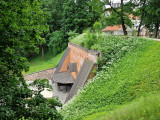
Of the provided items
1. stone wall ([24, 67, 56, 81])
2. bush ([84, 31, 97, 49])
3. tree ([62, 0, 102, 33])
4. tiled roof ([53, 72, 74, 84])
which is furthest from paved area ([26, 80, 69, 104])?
tree ([62, 0, 102, 33])

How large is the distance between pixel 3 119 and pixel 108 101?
524cm

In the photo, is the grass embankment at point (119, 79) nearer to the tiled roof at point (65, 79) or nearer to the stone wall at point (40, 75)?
the tiled roof at point (65, 79)

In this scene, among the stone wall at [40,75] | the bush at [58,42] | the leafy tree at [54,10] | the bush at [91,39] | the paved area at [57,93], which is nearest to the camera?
the bush at [91,39]

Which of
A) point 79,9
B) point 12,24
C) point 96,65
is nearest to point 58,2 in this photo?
point 79,9

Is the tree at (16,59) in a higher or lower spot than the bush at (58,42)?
higher

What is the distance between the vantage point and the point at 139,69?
953 cm

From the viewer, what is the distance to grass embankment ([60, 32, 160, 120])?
8031 mm

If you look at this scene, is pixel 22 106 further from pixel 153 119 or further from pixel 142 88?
pixel 142 88

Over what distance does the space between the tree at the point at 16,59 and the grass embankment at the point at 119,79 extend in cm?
292

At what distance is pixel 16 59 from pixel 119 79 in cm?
588

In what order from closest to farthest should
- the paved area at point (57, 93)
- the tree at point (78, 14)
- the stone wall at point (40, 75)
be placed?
the paved area at point (57, 93), the stone wall at point (40, 75), the tree at point (78, 14)

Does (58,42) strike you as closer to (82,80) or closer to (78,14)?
(78,14)

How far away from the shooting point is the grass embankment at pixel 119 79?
26.3ft

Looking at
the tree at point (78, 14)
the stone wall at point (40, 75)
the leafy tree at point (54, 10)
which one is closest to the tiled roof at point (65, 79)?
the stone wall at point (40, 75)
